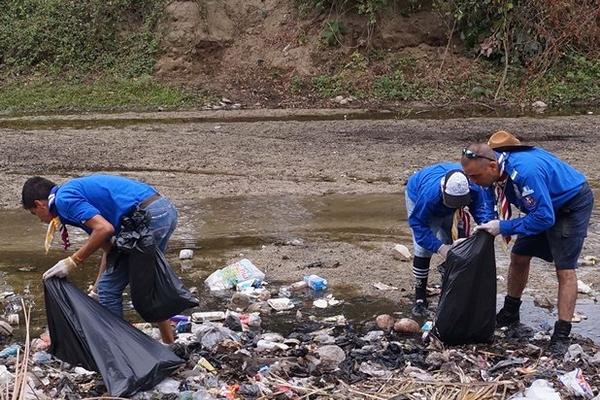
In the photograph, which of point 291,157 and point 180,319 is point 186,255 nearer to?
point 180,319

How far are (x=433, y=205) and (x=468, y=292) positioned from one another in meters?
0.70

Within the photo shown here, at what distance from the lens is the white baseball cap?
5699 mm

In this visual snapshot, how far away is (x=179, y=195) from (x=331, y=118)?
20.9ft

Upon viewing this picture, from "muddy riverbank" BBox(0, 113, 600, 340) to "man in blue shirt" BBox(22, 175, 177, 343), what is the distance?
2056mm

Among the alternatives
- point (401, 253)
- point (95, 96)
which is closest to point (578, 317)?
point (401, 253)

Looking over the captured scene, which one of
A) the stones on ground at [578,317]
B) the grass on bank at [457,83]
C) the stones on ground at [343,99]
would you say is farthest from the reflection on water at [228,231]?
the grass on bank at [457,83]

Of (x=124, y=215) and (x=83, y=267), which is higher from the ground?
(x=124, y=215)

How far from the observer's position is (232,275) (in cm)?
727

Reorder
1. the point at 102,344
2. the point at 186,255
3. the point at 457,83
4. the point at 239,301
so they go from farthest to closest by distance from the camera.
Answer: the point at 457,83
the point at 186,255
the point at 239,301
the point at 102,344

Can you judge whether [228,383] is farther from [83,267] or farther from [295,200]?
[295,200]

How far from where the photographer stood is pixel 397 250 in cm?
796

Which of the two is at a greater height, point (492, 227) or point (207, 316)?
point (492, 227)

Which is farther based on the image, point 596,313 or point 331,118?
point 331,118

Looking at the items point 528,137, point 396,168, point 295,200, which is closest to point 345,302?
point 295,200
